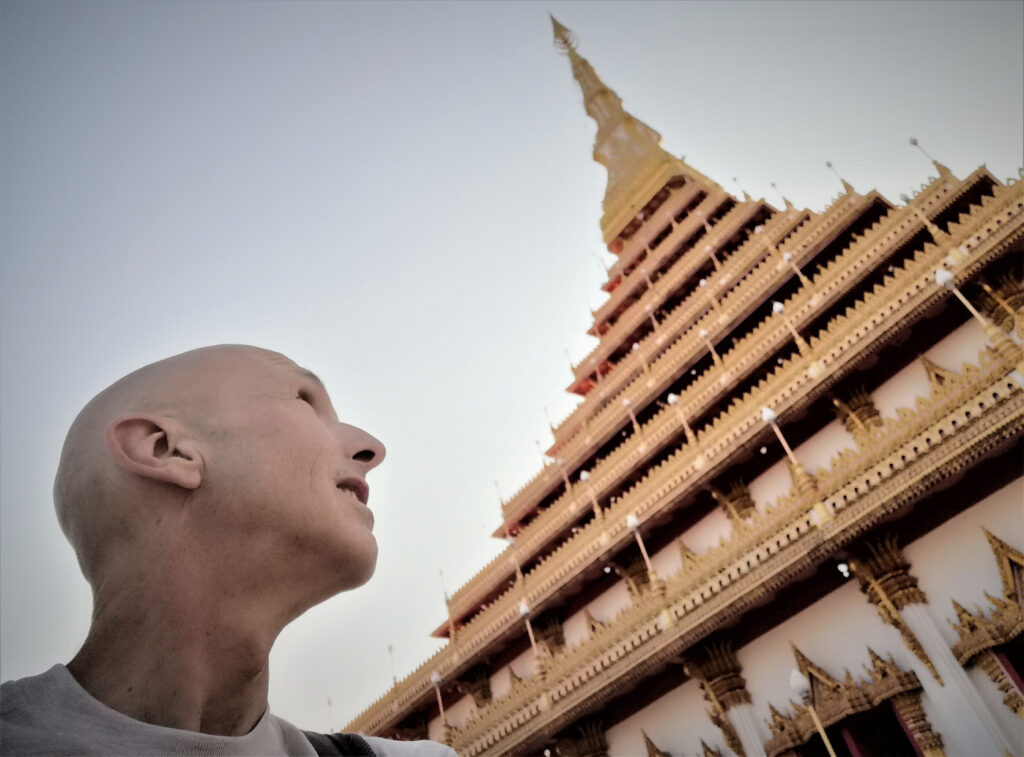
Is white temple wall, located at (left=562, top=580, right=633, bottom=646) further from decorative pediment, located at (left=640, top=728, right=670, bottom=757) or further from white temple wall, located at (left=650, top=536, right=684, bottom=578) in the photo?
decorative pediment, located at (left=640, top=728, right=670, bottom=757)

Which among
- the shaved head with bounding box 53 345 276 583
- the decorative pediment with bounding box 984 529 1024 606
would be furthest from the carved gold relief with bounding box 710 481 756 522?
the shaved head with bounding box 53 345 276 583

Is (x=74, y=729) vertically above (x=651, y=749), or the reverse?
(x=651, y=749)

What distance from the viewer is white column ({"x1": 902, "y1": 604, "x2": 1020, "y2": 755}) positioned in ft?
26.8

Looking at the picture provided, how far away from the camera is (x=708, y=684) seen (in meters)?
11.4

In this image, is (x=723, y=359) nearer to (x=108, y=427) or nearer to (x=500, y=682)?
(x=500, y=682)

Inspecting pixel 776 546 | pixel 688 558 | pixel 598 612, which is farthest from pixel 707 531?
pixel 598 612

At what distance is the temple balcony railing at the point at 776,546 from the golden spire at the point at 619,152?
62.0 ft

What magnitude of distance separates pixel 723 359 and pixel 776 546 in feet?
22.1

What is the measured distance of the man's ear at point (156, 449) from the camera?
1.67m

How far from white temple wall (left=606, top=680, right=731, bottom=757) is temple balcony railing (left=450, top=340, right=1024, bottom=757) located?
1069 millimetres

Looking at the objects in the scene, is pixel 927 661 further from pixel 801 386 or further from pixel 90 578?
pixel 90 578

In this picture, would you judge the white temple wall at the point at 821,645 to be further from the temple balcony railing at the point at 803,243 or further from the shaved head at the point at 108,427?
the shaved head at the point at 108,427

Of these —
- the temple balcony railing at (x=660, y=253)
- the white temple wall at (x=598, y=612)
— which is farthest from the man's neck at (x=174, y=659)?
the temple balcony railing at (x=660, y=253)

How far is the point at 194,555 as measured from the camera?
5.34 feet
